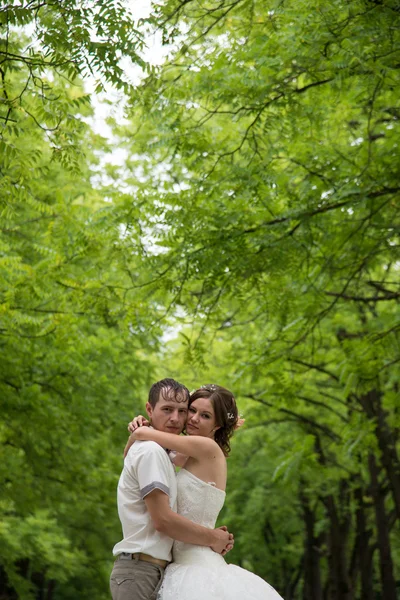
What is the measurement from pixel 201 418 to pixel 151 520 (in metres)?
0.77

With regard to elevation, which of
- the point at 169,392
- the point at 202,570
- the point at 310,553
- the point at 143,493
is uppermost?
the point at 310,553

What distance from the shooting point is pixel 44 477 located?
51.3 ft

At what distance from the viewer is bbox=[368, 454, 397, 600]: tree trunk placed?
19.3 m

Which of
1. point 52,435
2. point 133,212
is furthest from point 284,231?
point 52,435

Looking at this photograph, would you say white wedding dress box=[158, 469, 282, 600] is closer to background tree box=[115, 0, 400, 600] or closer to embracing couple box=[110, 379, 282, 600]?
embracing couple box=[110, 379, 282, 600]

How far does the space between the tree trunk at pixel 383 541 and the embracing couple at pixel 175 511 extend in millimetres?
15541

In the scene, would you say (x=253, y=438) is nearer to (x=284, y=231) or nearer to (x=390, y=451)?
(x=390, y=451)

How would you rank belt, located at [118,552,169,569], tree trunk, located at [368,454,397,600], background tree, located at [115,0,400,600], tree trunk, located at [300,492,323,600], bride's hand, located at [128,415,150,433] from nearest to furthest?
belt, located at [118,552,169,569] → bride's hand, located at [128,415,150,433] → background tree, located at [115,0,400,600] → tree trunk, located at [368,454,397,600] → tree trunk, located at [300,492,323,600]

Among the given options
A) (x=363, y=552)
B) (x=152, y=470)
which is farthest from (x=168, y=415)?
(x=363, y=552)

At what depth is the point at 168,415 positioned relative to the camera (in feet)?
16.2

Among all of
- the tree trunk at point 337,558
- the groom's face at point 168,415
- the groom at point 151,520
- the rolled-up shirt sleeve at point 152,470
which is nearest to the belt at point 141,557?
the groom at point 151,520

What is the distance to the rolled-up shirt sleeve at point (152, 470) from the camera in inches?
180

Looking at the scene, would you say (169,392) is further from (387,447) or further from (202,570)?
(387,447)

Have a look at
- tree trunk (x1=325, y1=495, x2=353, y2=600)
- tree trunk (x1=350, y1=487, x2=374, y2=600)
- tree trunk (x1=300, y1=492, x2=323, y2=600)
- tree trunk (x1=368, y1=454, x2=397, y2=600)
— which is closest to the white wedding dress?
tree trunk (x1=368, y1=454, x2=397, y2=600)
